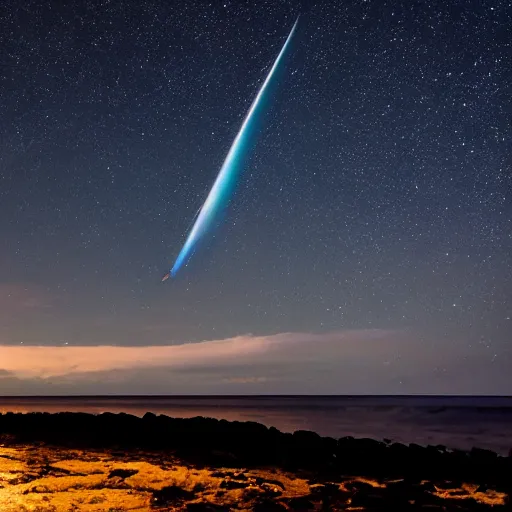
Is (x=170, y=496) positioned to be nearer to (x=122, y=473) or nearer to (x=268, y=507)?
(x=268, y=507)


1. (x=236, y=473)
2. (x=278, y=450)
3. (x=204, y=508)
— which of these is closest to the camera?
(x=204, y=508)

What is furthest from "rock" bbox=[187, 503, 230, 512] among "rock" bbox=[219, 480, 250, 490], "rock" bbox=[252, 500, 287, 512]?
"rock" bbox=[219, 480, 250, 490]

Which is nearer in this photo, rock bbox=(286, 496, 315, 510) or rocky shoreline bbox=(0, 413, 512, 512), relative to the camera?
rock bbox=(286, 496, 315, 510)

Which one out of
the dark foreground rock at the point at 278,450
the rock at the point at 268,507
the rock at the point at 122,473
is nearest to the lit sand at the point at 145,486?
the rock at the point at 122,473

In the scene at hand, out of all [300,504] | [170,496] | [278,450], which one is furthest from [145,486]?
[278,450]

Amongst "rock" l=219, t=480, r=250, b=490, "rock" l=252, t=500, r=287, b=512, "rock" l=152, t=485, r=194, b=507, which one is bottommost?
"rock" l=219, t=480, r=250, b=490

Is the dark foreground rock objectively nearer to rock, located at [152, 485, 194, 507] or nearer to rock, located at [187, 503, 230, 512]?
rock, located at [152, 485, 194, 507]

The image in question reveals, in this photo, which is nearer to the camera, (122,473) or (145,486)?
(145,486)
